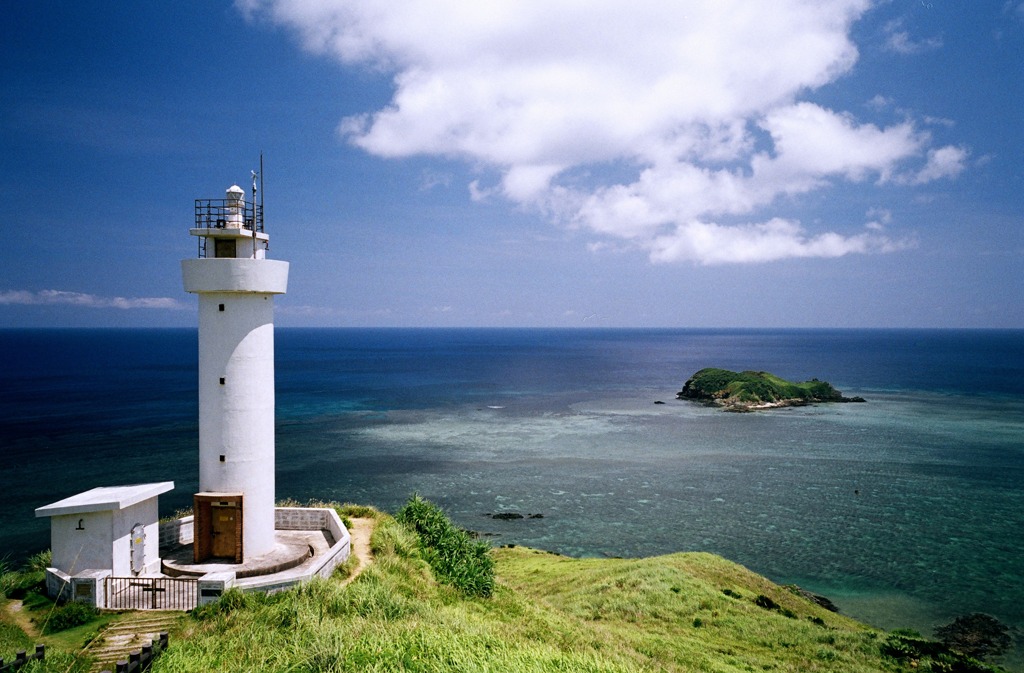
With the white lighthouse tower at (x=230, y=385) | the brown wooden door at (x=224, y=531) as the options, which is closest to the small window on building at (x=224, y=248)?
the white lighthouse tower at (x=230, y=385)

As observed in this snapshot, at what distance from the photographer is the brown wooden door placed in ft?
57.2

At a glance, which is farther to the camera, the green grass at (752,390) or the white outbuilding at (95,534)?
the green grass at (752,390)

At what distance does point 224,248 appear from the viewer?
58.7ft

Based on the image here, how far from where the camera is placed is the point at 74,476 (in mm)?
49312

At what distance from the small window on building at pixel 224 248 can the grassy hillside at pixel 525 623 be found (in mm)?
9094

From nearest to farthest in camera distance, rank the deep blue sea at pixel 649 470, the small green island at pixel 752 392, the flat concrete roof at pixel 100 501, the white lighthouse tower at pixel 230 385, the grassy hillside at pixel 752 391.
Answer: the flat concrete roof at pixel 100 501 → the white lighthouse tower at pixel 230 385 → the deep blue sea at pixel 649 470 → the small green island at pixel 752 392 → the grassy hillside at pixel 752 391

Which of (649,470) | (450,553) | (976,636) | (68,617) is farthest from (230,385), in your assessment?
(649,470)

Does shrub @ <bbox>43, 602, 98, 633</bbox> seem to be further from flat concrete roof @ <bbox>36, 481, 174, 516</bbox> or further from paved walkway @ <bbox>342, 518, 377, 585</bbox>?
paved walkway @ <bbox>342, 518, 377, 585</bbox>

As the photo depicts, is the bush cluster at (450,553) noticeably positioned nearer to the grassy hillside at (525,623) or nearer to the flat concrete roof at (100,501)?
the grassy hillside at (525,623)

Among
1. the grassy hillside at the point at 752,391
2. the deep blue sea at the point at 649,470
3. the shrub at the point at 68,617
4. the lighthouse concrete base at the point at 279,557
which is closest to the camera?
the shrub at the point at 68,617

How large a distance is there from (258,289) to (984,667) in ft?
88.2

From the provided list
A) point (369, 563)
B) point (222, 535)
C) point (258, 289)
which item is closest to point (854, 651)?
point (369, 563)

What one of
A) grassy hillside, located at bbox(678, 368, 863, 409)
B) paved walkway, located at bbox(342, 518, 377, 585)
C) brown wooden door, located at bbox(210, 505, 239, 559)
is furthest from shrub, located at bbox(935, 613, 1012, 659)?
grassy hillside, located at bbox(678, 368, 863, 409)

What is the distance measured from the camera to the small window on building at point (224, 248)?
58.7 ft
